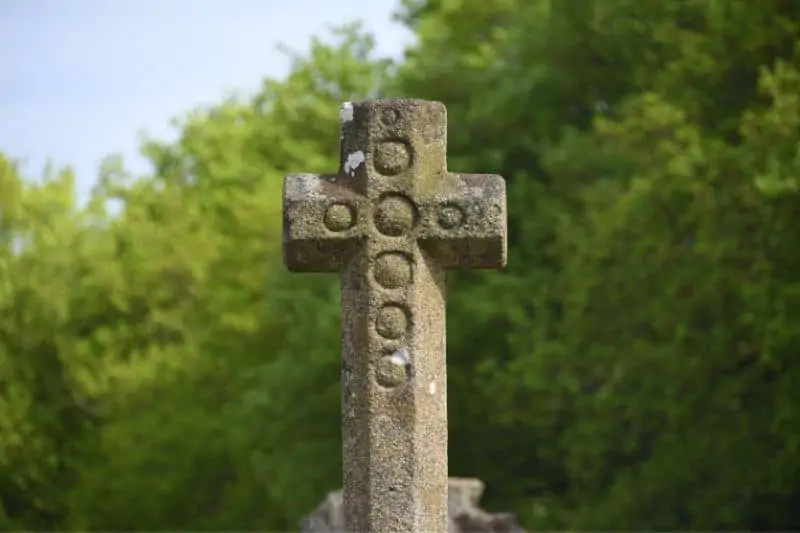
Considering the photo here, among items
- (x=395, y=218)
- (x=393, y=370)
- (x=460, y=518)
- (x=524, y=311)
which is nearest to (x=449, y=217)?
(x=395, y=218)

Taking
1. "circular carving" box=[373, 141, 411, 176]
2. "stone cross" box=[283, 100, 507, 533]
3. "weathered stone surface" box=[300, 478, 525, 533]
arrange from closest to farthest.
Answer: "stone cross" box=[283, 100, 507, 533], "circular carving" box=[373, 141, 411, 176], "weathered stone surface" box=[300, 478, 525, 533]

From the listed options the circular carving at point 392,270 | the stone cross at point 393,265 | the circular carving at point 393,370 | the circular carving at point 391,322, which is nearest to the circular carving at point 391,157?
the stone cross at point 393,265

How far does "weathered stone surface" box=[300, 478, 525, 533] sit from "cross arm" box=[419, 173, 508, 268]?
6330mm

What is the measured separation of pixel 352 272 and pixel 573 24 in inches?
685

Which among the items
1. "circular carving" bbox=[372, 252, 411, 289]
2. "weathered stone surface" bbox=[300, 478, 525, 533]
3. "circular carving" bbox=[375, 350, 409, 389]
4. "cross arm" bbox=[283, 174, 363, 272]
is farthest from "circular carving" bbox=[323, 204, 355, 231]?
"weathered stone surface" bbox=[300, 478, 525, 533]

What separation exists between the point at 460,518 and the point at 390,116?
701 centimetres

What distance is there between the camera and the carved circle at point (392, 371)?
20.0ft

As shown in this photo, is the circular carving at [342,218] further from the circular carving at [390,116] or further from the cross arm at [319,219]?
the circular carving at [390,116]

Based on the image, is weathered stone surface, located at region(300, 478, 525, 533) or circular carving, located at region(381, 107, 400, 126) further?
weathered stone surface, located at region(300, 478, 525, 533)

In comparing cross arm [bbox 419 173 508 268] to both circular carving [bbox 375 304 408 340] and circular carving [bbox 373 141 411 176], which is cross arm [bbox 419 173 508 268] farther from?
circular carving [bbox 375 304 408 340]

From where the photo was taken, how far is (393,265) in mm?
6195

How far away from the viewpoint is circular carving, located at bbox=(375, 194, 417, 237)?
20.5 feet

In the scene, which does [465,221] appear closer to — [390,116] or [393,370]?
[390,116]

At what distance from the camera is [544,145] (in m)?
23.4
